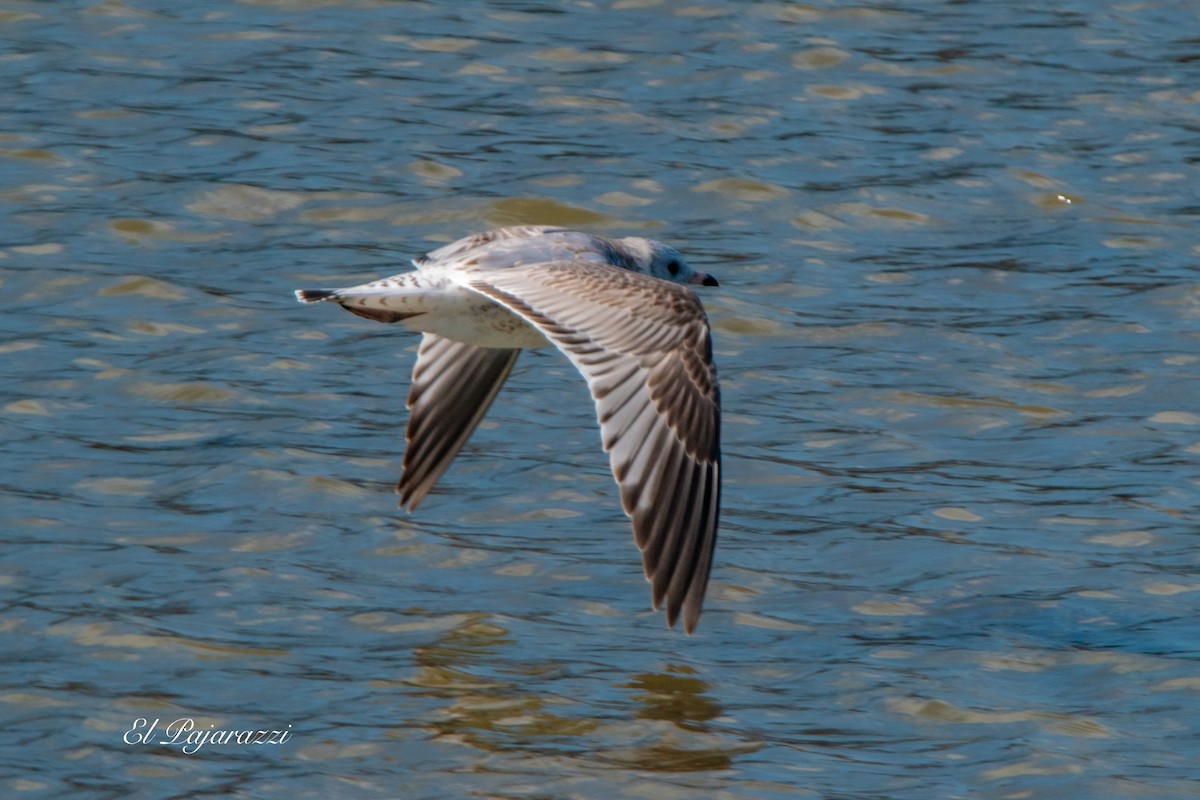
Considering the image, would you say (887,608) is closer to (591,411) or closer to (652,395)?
(652,395)

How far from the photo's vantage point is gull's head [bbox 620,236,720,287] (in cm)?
777

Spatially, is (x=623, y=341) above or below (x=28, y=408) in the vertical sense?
above

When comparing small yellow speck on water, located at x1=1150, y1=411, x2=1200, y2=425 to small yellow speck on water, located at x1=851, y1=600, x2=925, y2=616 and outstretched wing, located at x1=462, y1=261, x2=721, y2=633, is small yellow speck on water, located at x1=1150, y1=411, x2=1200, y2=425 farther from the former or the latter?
outstretched wing, located at x1=462, y1=261, x2=721, y2=633

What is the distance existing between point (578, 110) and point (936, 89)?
2.25 metres

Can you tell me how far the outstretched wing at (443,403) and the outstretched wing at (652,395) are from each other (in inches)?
40.3

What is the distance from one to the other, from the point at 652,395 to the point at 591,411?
2.41m

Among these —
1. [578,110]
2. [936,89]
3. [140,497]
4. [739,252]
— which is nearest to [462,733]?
[140,497]

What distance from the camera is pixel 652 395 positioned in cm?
639

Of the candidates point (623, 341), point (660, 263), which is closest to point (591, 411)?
point (660, 263)

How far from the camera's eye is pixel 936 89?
1270 centimetres

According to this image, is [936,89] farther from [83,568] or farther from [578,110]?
[83,568]

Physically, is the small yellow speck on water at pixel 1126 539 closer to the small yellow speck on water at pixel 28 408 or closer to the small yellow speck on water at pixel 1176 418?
the small yellow speck on water at pixel 1176 418

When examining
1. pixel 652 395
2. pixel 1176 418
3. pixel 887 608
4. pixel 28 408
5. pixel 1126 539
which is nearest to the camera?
pixel 652 395

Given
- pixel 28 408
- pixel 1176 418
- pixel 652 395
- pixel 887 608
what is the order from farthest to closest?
pixel 1176 418 → pixel 28 408 → pixel 887 608 → pixel 652 395
